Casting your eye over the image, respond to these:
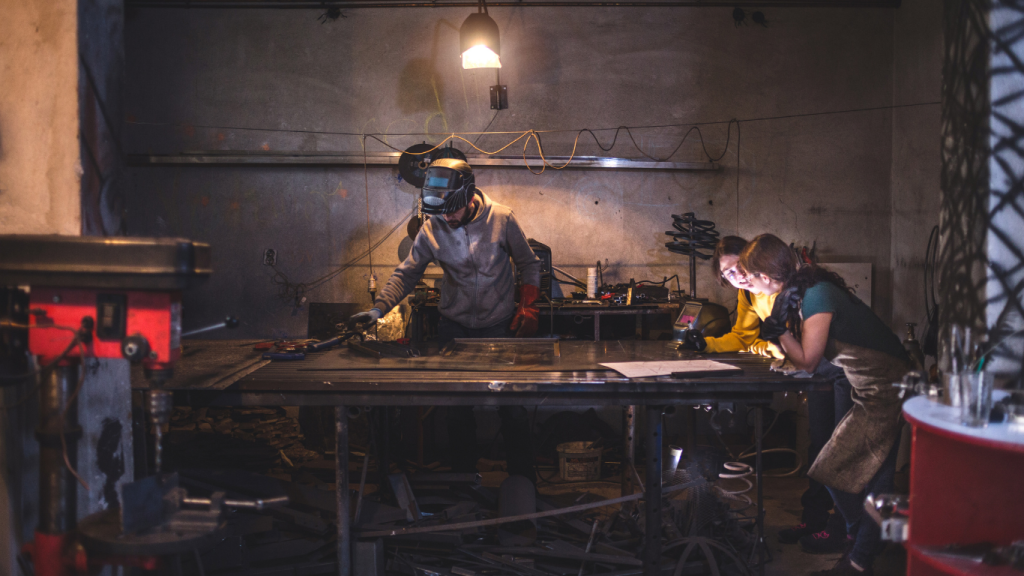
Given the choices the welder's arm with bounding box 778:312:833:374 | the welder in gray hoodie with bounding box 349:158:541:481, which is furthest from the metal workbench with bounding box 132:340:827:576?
the welder in gray hoodie with bounding box 349:158:541:481

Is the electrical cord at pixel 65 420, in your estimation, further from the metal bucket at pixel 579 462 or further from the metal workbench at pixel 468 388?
the metal bucket at pixel 579 462

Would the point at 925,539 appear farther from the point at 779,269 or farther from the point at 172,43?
the point at 172,43

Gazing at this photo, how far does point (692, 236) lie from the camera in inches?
180

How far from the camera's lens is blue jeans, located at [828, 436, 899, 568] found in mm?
2277

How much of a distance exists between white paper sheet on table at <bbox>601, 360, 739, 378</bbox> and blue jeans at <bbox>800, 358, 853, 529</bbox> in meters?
0.89

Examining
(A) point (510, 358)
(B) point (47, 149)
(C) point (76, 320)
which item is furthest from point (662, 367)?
(B) point (47, 149)

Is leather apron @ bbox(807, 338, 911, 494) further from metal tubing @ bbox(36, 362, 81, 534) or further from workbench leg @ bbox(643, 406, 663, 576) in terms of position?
metal tubing @ bbox(36, 362, 81, 534)

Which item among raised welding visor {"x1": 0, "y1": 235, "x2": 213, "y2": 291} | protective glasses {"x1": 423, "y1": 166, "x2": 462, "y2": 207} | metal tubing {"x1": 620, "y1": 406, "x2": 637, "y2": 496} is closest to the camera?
raised welding visor {"x1": 0, "y1": 235, "x2": 213, "y2": 291}

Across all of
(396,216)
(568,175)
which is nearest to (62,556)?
(396,216)

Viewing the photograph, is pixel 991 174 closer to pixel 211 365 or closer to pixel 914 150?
pixel 211 365

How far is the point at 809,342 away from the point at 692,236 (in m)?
2.51

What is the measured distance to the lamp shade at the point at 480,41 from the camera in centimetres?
398

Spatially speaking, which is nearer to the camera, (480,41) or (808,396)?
(808,396)

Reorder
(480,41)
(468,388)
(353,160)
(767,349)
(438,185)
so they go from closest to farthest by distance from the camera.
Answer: (468,388), (767,349), (438,185), (480,41), (353,160)
